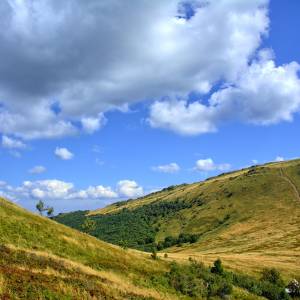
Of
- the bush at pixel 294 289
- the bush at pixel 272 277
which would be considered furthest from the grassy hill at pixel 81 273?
the bush at pixel 294 289

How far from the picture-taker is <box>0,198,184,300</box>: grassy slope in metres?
23.6

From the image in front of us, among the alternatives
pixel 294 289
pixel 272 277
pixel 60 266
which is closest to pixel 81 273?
pixel 60 266

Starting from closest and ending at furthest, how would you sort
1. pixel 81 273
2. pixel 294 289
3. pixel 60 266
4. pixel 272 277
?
pixel 81 273 → pixel 60 266 → pixel 294 289 → pixel 272 277

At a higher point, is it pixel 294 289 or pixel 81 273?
pixel 81 273

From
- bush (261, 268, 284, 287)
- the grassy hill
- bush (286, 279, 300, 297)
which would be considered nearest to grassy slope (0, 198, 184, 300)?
Result: the grassy hill

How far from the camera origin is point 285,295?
56.4 m

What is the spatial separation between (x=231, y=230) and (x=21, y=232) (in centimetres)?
13982

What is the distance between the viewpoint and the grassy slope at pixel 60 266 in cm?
2357

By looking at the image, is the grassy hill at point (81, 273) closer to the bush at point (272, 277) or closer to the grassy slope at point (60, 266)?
the grassy slope at point (60, 266)

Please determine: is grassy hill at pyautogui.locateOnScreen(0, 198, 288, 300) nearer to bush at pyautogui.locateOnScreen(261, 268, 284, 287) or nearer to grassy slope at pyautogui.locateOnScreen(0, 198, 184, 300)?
grassy slope at pyautogui.locateOnScreen(0, 198, 184, 300)

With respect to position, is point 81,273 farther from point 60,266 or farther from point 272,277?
point 272,277

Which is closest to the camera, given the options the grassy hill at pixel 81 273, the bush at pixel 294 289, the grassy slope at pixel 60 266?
the grassy slope at pixel 60 266

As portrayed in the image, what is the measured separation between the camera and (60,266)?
33656 mm

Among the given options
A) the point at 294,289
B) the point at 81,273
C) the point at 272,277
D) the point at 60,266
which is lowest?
the point at 294,289
